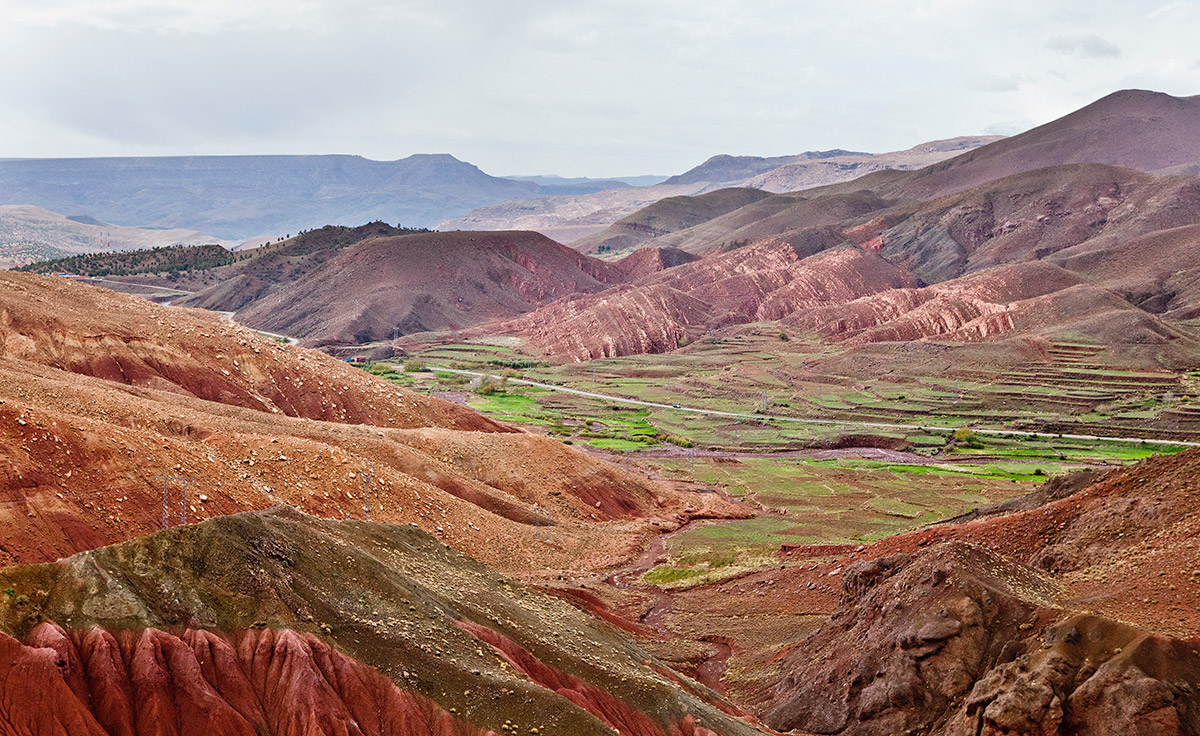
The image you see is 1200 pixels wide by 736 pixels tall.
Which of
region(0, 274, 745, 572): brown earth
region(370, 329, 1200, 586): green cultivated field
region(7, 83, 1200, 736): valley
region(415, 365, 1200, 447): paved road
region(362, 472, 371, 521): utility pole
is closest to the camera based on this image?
region(7, 83, 1200, 736): valley

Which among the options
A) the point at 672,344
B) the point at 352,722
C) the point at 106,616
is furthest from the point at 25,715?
the point at 672,344

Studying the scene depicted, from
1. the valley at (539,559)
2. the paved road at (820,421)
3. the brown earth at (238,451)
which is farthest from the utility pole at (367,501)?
the paved road at (820,421)

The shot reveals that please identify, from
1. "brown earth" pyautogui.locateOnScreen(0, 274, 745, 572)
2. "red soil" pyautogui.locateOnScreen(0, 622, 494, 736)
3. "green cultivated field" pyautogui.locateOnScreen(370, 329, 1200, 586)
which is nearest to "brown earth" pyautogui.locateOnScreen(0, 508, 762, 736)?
"red soil" pyautogui.locateOnScreen(0, 622, 494, 736)

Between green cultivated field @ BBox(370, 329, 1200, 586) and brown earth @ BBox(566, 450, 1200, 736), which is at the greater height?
brown earth @ BBox(566, 450, 1200, 736)

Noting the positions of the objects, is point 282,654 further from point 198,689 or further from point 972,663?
point 972,663

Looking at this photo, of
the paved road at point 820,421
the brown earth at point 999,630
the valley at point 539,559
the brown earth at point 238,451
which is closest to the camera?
the valley at point 539,559

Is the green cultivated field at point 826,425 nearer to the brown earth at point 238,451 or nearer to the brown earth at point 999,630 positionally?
the brown earth at point 238,451

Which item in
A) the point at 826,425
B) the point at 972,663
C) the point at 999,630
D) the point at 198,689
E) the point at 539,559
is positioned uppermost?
the point at 198,689

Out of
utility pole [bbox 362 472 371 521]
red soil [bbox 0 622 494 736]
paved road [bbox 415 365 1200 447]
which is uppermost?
red soil [bbox 0 622 494 736]

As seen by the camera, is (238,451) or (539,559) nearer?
(238,451)

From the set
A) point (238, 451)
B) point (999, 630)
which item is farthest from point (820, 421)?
point (999, 630)

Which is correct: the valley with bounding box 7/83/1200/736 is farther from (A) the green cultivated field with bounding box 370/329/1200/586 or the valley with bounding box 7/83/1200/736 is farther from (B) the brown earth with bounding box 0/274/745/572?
(A) the green cultivated field with bounding box 370/329/1200/586

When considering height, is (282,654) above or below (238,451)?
below
